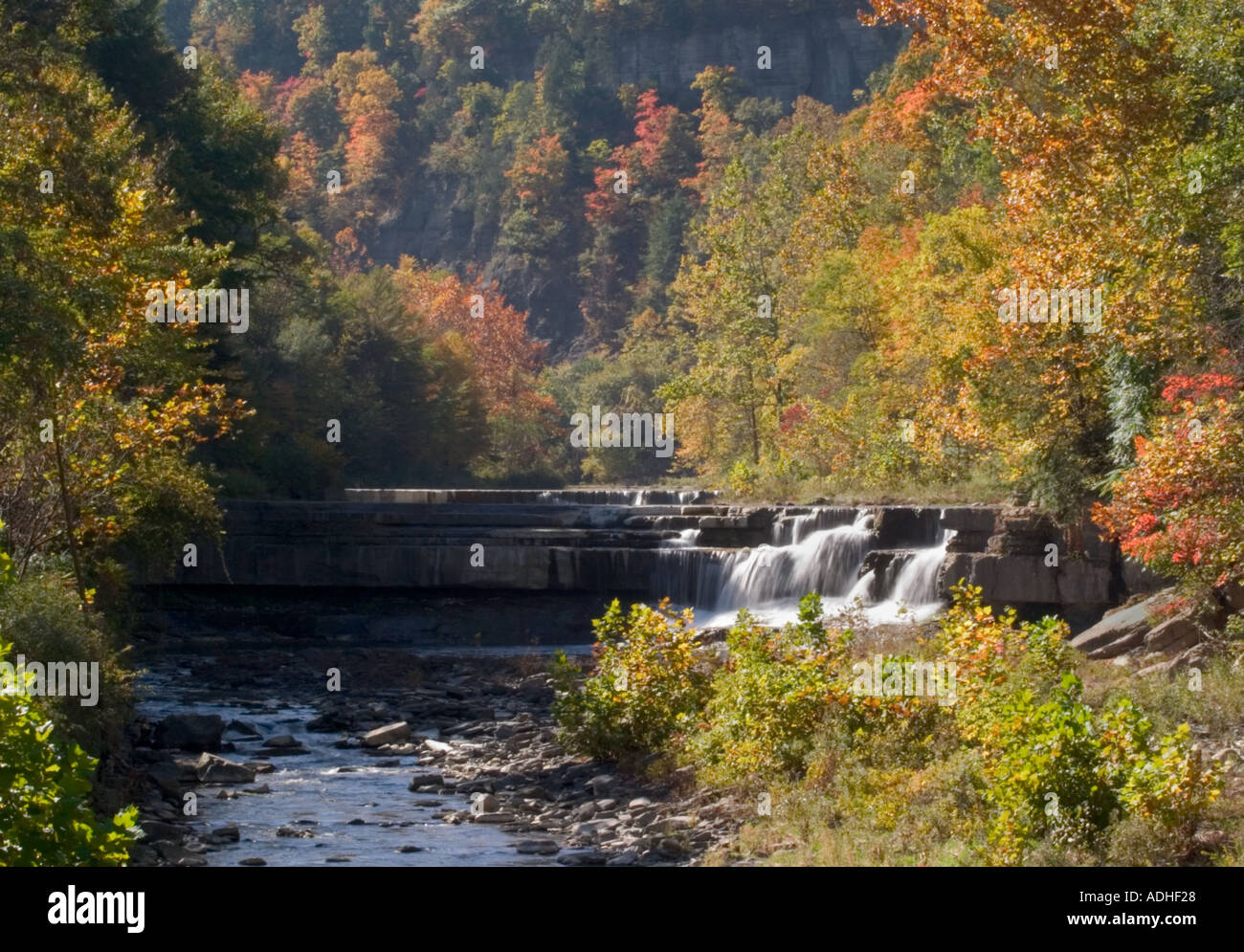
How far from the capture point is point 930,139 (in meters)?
56.7

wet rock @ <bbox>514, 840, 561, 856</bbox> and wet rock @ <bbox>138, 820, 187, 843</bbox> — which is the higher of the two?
wet rock @ <bbox>138, 820, 187, 843</bbox>

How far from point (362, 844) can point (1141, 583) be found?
16226 mm

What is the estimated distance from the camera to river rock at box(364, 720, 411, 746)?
816 inches

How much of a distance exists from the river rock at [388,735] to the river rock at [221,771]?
101 inches

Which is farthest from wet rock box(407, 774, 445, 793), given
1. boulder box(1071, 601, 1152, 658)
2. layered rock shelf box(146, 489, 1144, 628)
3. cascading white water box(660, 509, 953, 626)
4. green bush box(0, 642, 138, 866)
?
layered rock shelf box(146, 489, 1144, 628)

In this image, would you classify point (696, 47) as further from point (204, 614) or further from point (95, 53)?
point (204, 614)

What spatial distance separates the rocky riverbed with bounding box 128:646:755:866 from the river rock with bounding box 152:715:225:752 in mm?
21

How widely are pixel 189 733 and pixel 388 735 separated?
2.84 meters

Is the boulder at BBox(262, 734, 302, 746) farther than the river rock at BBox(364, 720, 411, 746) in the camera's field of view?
No

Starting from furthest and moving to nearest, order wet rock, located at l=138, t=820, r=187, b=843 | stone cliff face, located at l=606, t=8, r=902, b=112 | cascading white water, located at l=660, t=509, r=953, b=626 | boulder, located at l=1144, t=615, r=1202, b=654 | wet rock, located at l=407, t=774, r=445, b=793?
stone cliff face, located at l=606, t=8, r=902, b=112 < cascading white water, located at l=660, t=509, r=953, b=626 < boulder, located at l=1144, t=615, r=1202, b=654 < wet rock, located at l=407, t=774, r=445, b=793 < wet rock, located at l=138, t=820, r=187, b=843

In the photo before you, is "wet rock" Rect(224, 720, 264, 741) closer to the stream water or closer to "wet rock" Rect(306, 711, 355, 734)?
the stream water

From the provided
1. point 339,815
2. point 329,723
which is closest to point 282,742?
point 329,723

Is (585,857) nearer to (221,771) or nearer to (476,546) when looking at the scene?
(221,771)

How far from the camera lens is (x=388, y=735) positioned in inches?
825
